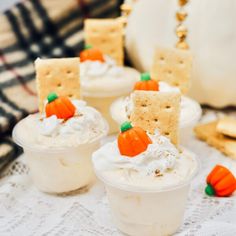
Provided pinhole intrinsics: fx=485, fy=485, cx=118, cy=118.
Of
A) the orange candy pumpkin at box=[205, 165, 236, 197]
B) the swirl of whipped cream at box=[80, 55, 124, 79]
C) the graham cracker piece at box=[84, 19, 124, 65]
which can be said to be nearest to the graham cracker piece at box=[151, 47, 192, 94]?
the swirl of whipped cream at box=[80, 55, 124, 79]

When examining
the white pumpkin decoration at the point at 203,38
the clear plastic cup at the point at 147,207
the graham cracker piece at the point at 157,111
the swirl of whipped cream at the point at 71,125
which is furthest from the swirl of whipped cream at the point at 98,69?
the clear plastic cup at the point at 147,207

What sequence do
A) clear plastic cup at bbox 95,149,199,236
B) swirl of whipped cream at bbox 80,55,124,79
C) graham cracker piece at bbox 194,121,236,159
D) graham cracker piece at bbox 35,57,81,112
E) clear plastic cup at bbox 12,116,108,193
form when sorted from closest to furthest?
clear plastic cup at bbox 95,149,199,236
clear plastic cup at bbox 12,116,108,193
graham cracker piece at bbox 35,57,81,112
graham cracker piece at bbox 194,121,236,159
swirl of whipped cream at bbox 80,55,124,79

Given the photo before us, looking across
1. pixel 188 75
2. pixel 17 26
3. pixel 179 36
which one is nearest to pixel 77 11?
pixel 17 26

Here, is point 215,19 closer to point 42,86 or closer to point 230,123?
point 230,123

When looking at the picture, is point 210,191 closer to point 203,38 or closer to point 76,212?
point 76,212

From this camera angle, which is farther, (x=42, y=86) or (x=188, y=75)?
(x=188, y=75)

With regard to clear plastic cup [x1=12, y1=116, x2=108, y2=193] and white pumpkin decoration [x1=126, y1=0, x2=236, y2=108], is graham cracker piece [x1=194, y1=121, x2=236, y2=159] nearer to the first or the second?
white pumpkin decoration [x1=126, y1=0, x2=236, y2=108]
